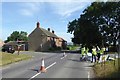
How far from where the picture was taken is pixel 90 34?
73812 mm

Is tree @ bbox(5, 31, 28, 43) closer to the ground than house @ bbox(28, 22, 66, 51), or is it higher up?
higher up

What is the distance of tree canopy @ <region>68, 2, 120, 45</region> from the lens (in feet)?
235

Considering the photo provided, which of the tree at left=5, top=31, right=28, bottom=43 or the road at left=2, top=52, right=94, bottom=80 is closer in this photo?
the road at left=2, top=52, right=94, bottom=80

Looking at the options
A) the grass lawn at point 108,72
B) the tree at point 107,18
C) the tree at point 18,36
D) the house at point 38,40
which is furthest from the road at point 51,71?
the tree at point 18,36

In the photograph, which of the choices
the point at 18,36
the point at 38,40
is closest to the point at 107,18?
the point at 38,40

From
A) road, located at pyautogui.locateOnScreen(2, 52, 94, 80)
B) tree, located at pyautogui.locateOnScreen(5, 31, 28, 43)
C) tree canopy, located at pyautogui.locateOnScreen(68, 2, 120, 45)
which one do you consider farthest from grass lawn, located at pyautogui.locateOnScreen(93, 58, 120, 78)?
tree, located at pyautogui.locateOnScreen(5, 31, 28, 43)

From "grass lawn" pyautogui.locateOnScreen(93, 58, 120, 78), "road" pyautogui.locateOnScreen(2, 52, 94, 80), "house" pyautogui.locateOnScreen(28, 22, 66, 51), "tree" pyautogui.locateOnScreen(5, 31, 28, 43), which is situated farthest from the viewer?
"tree" pyautogui.locateOnScreen(5, 31, 28, 43)

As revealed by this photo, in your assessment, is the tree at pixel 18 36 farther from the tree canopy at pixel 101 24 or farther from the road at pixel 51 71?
the road at pixel 51 71

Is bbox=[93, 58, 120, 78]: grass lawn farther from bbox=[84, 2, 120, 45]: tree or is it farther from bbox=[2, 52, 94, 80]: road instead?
bbox=[84, 2, 120, 45]: tree

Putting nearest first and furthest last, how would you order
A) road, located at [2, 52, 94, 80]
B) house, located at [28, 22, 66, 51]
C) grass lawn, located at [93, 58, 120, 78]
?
grass lawn, located at [93, 58, 120, 78] → road, located at [2, 52, 94, 80] → house, located at [28, 22, 66, 51]

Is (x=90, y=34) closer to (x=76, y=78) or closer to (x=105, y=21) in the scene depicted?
(x=105, y=21)

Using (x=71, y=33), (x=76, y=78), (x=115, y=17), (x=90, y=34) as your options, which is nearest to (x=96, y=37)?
(x=90, y=34)

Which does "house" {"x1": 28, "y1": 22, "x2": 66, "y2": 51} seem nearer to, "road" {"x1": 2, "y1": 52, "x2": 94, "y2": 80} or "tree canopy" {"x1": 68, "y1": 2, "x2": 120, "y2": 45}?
"tree canopy" {"x1": 68, "y1": 2, "x2": 120, "y2": 45}

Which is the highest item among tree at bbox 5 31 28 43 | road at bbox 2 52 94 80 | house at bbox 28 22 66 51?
tree at bbox 5 31 28 43
